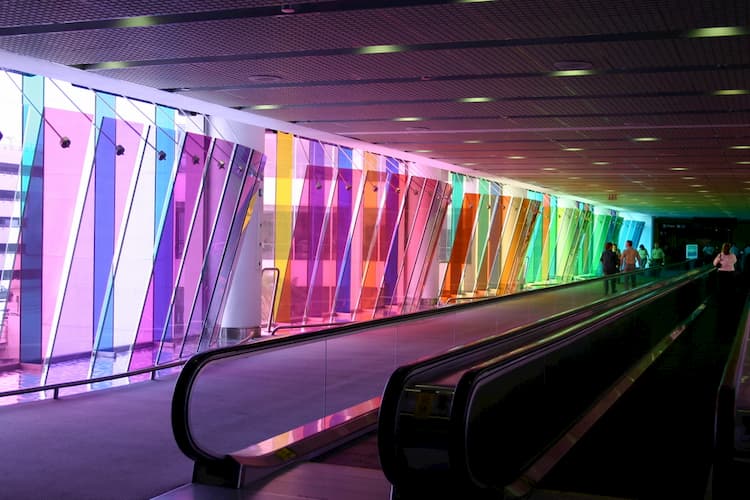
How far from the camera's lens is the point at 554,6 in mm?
6484

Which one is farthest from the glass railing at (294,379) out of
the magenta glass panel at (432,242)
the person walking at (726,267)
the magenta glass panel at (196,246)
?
the person walking at (726,267)

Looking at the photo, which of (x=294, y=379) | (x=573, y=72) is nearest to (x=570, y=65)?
(x=573, y=72)

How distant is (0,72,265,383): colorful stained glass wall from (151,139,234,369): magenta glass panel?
17mm

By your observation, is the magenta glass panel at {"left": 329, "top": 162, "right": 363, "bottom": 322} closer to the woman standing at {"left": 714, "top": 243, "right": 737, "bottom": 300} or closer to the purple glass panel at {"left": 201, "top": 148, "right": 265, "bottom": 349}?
the purple glass panel at {"left": 201, "top": 148, "right": 265, "bottom": 349}

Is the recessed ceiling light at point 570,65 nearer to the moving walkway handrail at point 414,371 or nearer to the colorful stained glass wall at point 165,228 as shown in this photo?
the moving walkway handrail at point 414,371

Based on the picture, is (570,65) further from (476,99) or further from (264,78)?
(264,78)

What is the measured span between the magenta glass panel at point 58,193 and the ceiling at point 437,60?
0.94 meters

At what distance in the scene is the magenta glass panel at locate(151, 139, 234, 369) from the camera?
492 inches

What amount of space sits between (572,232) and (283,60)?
34.1 meters

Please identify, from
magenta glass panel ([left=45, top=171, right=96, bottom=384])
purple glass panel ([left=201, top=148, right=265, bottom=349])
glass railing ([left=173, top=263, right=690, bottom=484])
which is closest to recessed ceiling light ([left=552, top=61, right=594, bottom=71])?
glass railing ([left=173, top=263, right=690, bottom=484])

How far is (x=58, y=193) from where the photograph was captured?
33.0 ft

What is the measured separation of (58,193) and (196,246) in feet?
10.0

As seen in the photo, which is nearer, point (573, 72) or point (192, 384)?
point (192, 384)

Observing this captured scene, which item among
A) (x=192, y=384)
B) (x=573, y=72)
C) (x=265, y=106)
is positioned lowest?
(x=192, y=384)
